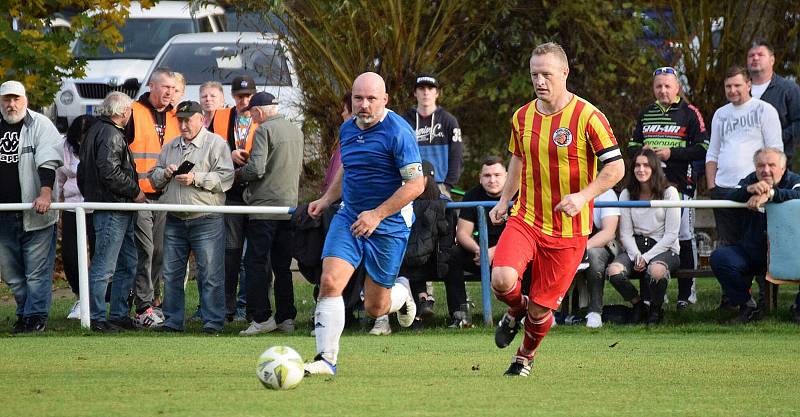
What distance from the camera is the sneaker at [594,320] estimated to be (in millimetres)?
11875

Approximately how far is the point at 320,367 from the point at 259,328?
358 centimetres

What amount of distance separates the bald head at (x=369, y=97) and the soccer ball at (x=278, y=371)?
71.1 inches

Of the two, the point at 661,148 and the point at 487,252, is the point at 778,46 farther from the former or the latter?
the point at 487,252

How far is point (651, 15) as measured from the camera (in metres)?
18.2

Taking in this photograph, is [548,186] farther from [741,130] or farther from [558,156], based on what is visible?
[741,130]

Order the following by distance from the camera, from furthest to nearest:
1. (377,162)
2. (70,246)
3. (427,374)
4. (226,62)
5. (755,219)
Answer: (226,62), (70,246), (755,219), (377,162), (427,374)

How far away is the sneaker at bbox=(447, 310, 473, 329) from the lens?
11.9 metres

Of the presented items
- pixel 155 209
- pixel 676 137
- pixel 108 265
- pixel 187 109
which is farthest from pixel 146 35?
pixel 676 137

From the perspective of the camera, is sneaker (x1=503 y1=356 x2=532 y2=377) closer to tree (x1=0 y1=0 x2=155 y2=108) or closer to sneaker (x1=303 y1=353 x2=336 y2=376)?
sneaker (x1=303 y1=353 x2=336 y2=376)

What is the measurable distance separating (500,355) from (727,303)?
3280 mm

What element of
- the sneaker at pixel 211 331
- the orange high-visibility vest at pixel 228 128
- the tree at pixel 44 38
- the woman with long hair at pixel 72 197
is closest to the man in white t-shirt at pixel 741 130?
the orange high-visibility vest at pixel 228 128

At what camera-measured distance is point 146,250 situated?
12.5 meters

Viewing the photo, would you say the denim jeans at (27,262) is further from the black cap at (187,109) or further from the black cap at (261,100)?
the black cap at (261,100)

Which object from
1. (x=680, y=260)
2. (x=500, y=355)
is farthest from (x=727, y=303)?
(x=500, y=355)
